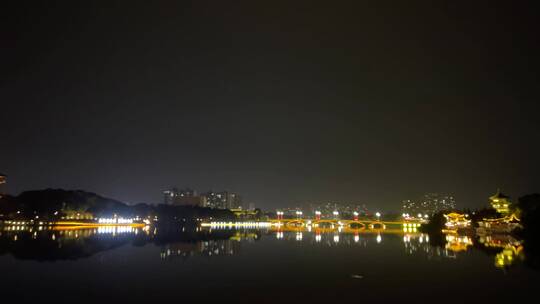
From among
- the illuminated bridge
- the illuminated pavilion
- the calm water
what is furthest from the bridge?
the calm water

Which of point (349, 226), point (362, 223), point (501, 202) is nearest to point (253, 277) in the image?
point (501, 202)

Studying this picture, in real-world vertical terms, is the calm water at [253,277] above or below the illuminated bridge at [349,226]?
above

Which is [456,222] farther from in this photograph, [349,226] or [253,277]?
[253,277]

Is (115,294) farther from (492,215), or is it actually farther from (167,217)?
(167,217)

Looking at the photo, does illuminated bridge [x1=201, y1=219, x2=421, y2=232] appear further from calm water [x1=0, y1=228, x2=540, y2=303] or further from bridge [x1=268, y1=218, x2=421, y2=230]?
calm water [x1=0, y1=228, x2=540, y2=303]

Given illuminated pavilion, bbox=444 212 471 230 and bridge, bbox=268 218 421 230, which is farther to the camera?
bridge, bbox=268 218 421 230

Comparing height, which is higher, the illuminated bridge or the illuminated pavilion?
the illuminated pavilion

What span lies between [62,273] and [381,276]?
17.0 m

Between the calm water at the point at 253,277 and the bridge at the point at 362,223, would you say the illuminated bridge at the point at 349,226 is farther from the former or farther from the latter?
the calm water at the point at 253,277

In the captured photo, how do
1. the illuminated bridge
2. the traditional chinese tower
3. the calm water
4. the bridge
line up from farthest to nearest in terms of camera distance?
the bridge < the illuminated bridge < the traditional chinese tower < the calm water

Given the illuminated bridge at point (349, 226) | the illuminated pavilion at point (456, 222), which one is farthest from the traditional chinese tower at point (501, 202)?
the illuminated bridge at point (349, 226)

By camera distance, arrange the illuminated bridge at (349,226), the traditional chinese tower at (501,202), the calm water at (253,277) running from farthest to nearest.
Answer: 1. the illuminated bridge at (349,226)
2. the traditional chinese tower at (501,202)
3. the calm water at (253,277)

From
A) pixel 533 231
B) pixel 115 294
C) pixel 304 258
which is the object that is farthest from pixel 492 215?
pixel 115 294

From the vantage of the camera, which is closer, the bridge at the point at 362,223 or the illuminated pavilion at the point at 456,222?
the illuminated pavilion at the point at 456,222
